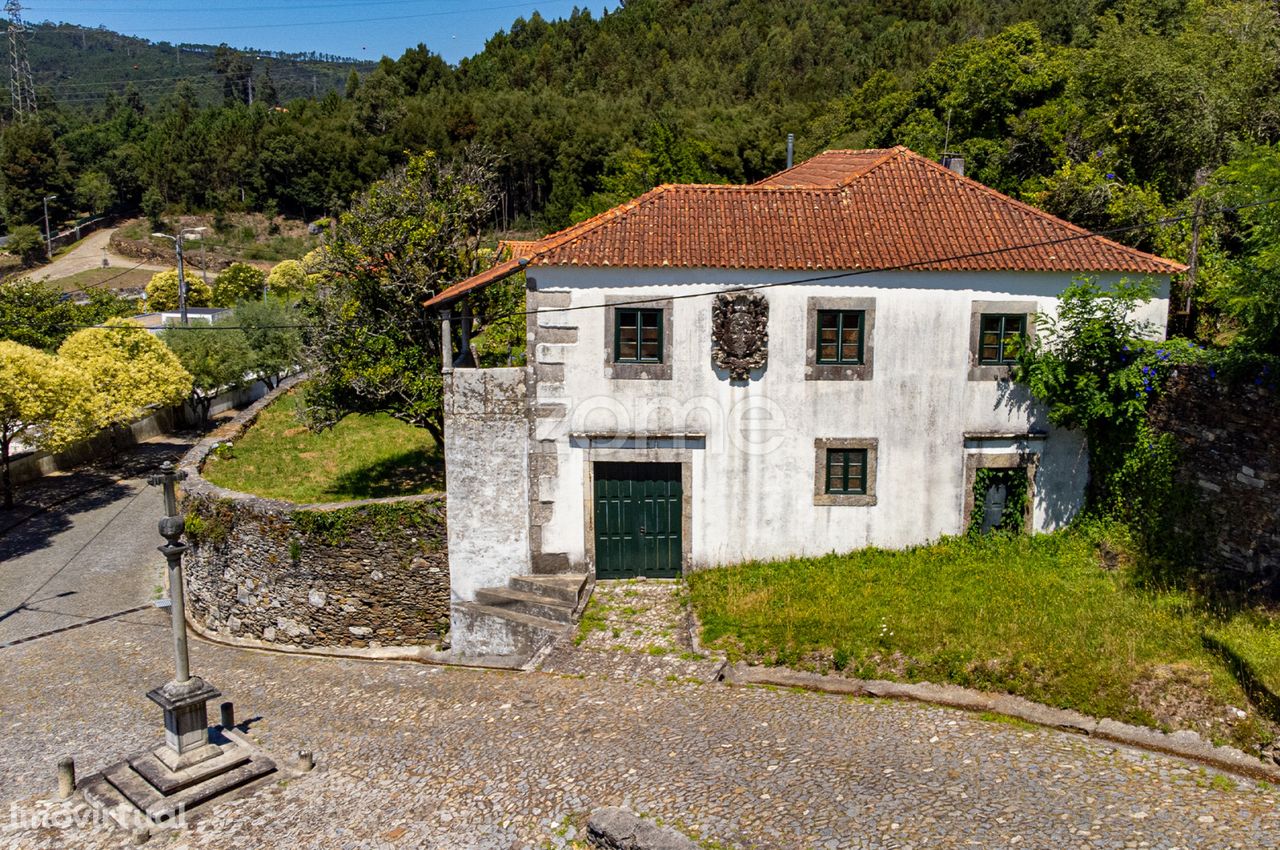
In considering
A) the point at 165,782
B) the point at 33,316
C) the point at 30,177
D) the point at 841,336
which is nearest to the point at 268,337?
the point at 33,316

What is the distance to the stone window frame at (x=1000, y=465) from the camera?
15023 millimetres

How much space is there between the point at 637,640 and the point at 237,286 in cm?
5461

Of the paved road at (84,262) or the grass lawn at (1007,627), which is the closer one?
the grass lawn at (1007,627)

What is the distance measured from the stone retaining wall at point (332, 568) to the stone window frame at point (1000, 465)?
8684mm

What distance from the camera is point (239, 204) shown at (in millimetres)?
98125

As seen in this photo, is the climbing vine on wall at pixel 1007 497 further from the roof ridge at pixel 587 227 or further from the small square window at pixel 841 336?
the roof ridge at pixel 587 227

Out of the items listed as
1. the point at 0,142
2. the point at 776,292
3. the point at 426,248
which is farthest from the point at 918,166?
the point at 0,142

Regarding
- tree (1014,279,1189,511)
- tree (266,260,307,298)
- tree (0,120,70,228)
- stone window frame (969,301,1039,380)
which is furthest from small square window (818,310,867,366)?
tree (0,120,70,228)

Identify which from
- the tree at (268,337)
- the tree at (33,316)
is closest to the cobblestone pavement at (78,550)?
the tree at (33,316)

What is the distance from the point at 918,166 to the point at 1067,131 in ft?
39.3

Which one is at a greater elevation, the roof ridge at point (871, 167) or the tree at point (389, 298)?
the roof ridge at point (871, 167)

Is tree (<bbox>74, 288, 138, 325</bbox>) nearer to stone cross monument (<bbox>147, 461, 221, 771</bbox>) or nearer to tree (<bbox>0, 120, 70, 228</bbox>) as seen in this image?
stone cross monument (<bbox>147, 461, 221, 771</bbox>)

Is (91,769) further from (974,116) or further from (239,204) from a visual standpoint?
(239,204)

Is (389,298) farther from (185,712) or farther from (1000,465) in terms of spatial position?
(1000,465)
